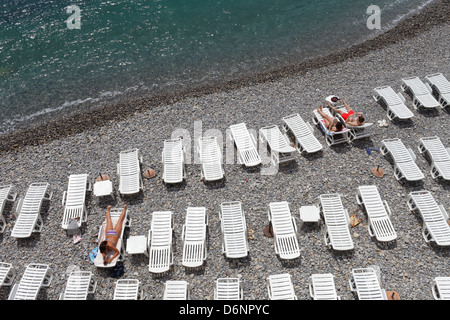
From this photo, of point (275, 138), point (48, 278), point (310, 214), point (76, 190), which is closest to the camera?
point (48, 278)

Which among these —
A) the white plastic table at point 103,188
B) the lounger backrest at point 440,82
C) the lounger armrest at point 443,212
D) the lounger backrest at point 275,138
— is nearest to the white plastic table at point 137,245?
the white plastic table at point 103,188

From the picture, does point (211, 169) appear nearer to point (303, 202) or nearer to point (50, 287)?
point (303, 202)

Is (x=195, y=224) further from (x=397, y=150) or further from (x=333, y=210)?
(x=397, y=150)

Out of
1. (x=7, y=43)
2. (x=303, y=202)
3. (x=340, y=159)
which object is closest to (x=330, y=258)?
(x=303, y=202)

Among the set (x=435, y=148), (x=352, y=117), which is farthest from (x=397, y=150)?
(x=352, y=117)

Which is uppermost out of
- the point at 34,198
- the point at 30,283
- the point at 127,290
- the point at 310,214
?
the point at 34,198

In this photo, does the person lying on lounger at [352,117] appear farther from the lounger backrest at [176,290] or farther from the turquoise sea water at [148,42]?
the lounger backrest at [176,290]

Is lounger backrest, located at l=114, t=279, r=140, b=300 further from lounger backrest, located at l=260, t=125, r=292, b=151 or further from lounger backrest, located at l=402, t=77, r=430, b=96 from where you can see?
lounger backrest, located at l=402, t=77, r=430, b=96
